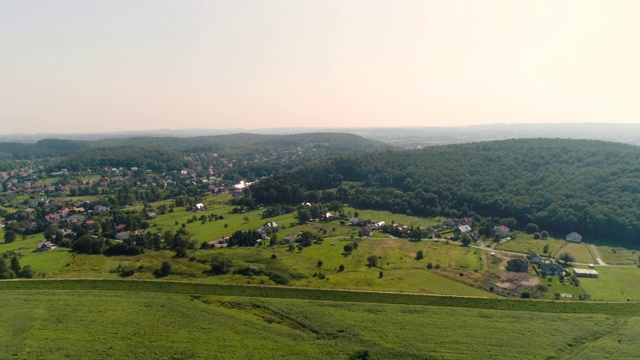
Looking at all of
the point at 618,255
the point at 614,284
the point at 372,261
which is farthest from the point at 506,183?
the point at 372,261

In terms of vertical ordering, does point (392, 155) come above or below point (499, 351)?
above

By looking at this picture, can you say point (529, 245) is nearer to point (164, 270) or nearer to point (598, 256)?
point (598, 256)

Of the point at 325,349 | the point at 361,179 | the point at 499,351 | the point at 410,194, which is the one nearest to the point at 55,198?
the point at 361,179

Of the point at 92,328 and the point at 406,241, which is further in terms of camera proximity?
the point at 406,241

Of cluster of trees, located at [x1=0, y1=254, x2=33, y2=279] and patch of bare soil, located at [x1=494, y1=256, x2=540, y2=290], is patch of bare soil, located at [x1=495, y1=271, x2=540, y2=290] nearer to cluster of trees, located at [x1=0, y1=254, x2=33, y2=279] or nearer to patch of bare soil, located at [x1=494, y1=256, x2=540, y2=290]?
patch of bare soil, located at [x1=494, y1=256, x2=540, y2=290]

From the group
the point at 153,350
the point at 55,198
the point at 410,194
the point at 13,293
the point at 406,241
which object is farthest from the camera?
the point at 55,198

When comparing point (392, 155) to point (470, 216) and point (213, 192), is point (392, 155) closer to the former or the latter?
point (470, 216)

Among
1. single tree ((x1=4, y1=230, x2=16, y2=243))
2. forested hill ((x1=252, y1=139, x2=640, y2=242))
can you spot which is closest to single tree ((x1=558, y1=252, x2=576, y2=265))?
forested hill ((x1=252, y1=139, x2=640, y2=242))
